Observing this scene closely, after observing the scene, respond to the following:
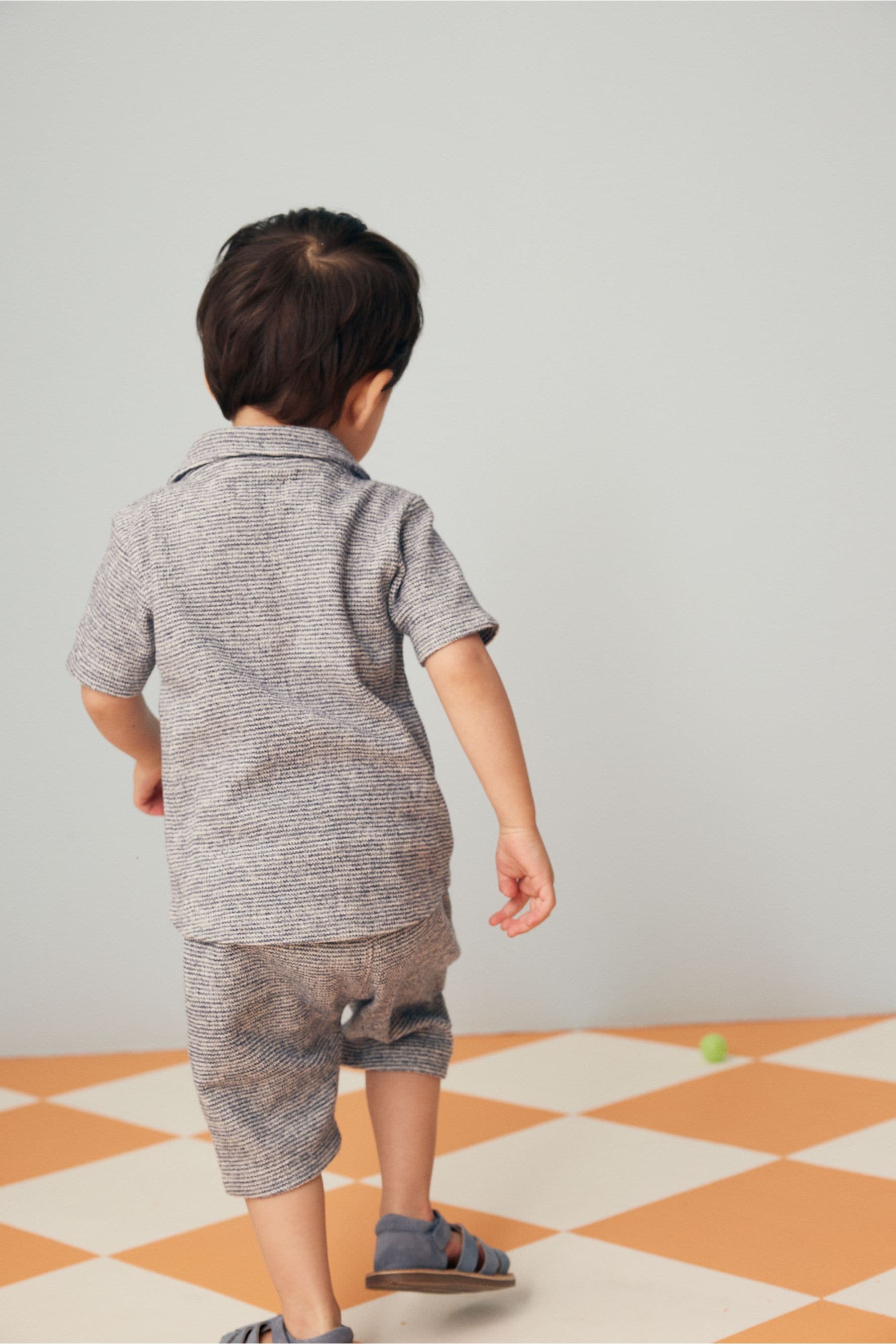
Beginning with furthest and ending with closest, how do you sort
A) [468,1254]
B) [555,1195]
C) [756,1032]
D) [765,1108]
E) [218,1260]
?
[756,1032]
[765,1108]
[555,1195]
[218,1260]
[468,1254]

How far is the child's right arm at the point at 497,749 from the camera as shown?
2.93ft

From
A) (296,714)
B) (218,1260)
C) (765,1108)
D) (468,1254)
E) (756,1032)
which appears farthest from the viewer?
(756,1032)

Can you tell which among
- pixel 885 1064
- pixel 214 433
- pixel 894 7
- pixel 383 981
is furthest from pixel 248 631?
pixel 894 7

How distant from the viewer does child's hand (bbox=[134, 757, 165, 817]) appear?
1.04 meters

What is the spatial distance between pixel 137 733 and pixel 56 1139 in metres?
0.62

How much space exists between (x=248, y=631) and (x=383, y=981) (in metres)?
0.25

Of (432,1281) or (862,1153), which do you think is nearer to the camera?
(432,1281)

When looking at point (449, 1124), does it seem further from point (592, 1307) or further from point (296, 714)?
point (296, 714)

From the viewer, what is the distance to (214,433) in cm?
94

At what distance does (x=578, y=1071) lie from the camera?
1536 millimetres

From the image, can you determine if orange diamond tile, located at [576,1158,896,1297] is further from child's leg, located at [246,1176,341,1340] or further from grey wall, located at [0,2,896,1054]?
grey wall, located at [0,2,896,1054]

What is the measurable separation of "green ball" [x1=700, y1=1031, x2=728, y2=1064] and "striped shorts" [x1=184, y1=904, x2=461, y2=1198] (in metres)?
0.67

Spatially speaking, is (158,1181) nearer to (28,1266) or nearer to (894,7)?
(28,1266)

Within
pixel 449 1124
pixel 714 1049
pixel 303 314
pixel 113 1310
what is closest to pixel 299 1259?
pixel 113 1310
